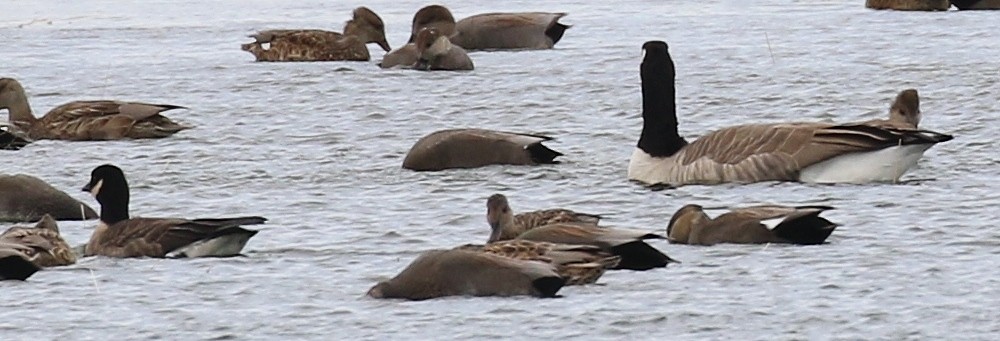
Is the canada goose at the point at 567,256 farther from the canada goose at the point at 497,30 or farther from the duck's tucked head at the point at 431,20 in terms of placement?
the canada goose at the point at 497,30

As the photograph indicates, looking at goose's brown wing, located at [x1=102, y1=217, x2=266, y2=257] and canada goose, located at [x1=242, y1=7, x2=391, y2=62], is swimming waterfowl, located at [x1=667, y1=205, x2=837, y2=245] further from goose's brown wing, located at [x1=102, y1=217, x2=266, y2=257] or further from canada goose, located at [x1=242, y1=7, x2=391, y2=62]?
canada goose, located at [x1=242, y1=7, x2=391, y2=62]

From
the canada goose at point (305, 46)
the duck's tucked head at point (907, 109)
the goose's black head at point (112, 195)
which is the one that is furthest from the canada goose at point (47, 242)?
the canada goose at point (305, 46)

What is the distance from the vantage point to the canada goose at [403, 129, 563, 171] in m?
13.6

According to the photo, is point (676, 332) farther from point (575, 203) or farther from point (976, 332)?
point (575, 203)

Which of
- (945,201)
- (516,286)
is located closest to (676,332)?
(516,286)

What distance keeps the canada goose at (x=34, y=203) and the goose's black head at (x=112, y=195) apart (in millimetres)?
719

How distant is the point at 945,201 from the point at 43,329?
4.75 m

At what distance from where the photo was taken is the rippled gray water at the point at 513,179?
8.74 metres

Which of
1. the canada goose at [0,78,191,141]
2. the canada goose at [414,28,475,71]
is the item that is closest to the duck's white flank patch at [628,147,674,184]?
the canada goose at [0,78,191,141]

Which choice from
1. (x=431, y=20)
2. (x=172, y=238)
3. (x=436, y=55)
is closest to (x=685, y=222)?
(x=172, y=238)

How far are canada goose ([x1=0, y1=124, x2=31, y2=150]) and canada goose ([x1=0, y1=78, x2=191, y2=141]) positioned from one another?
145 millimetres

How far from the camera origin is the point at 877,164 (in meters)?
12.4

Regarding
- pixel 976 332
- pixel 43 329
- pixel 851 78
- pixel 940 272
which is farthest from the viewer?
pixel 851 78

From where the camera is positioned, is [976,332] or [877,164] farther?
[877,164]
